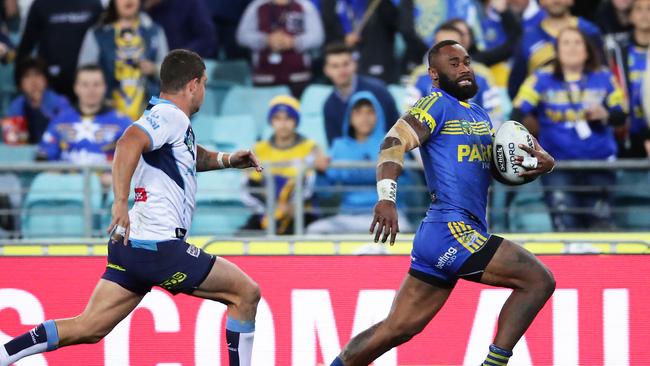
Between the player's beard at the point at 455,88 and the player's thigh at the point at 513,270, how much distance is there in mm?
923

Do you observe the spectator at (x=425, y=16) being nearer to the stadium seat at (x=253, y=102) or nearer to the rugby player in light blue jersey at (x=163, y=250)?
the stadium seat at (x=253, y=102)

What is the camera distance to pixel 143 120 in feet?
22.3

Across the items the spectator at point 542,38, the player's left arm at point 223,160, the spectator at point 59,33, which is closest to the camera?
the player's left arm at point 223,160

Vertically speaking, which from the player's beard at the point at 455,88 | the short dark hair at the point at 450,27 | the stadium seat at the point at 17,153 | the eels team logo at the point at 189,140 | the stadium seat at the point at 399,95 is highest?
the short dark hair at the point at 450,27

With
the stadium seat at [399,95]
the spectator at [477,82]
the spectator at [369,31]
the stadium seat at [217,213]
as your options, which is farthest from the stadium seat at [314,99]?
the stadium seat at [217,213]

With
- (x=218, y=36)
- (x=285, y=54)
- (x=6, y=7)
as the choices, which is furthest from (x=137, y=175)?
(x=6, y=7)

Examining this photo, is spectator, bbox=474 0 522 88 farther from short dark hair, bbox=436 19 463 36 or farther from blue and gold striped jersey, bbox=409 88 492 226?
blue and gold striped jersey, bbox=409 88 492 226

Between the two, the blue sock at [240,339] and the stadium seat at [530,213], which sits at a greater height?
the stadium seat at [530,213]

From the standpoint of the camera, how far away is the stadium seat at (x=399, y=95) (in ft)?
40.9

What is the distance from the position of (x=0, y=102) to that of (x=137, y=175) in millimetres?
7391

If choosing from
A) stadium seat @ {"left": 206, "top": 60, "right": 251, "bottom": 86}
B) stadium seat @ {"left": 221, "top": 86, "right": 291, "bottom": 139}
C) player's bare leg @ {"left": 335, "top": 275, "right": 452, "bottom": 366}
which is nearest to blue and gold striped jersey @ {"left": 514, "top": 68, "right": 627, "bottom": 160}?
stadium seat @ {"left": 221, "top": 86, "right": 291, "bottom": 139}

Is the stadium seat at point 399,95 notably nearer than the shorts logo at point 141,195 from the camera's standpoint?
No

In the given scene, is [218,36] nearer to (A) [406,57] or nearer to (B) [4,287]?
(A) [406,57]

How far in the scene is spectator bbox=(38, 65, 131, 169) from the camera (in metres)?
12.0
